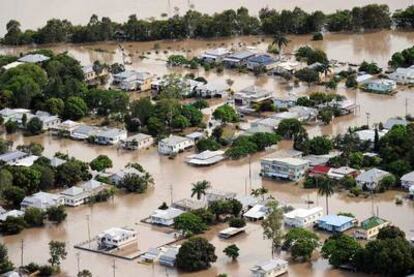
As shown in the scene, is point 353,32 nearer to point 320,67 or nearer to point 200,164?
point 320,67

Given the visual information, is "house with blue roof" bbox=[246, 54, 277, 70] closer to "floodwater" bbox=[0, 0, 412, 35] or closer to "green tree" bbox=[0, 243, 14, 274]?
"floodwater" bbox=[0, 0, 412, 35]

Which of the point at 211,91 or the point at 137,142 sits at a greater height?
the point at 211,91

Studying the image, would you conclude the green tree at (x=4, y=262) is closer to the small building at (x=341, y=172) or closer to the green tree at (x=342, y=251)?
the green tree at (x=342, y=251)

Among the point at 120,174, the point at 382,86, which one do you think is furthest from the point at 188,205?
the point at 382,86

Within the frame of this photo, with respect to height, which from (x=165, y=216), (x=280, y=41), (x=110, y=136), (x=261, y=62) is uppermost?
(x=280, y=41)

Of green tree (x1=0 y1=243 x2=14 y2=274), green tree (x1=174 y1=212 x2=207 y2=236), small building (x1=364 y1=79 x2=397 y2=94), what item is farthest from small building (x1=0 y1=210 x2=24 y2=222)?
small building (x1=364 y1=79 x2=397 y2=94)

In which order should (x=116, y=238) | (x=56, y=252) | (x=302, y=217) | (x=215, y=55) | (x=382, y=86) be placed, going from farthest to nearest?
1. (x=215, y=55)
2. (x=382, y=86)
3. (x=302, y=217)
4. (x=116, y=238)
5. (x=56, y=252)

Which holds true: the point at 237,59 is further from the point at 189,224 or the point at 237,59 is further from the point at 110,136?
the point at 189,224

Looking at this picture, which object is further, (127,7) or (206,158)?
(127,7)

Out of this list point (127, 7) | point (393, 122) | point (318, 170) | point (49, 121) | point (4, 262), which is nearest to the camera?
point (4, 262)
